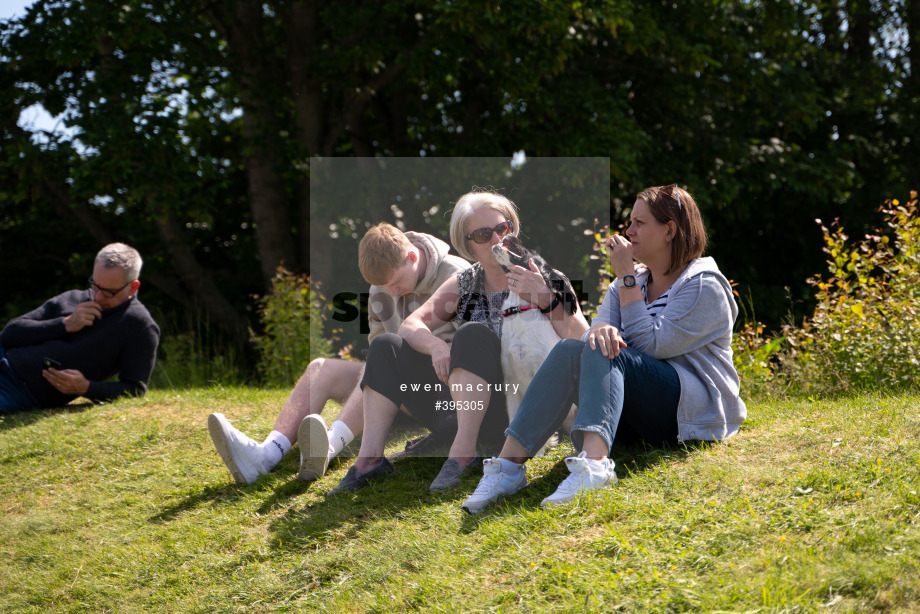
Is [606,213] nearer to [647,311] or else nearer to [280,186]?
[647,311]

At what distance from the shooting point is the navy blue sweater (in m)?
5.48

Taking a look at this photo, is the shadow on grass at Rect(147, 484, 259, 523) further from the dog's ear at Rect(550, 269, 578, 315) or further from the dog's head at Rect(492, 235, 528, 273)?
the dog's ear at Rect(550, 269, 578, 315)

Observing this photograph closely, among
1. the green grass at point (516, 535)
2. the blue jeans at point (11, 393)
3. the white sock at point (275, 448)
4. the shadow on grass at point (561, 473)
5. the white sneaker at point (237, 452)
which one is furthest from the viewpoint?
the blue jeans at point (11, 393)

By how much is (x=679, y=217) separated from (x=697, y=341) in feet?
1.78

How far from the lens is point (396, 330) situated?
4.07m

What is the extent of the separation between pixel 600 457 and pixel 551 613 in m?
0.80

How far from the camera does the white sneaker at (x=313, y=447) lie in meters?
3.66

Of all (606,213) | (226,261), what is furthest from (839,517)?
(226,261)

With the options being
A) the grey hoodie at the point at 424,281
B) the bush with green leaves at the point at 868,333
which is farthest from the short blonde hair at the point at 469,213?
the bush with green leaves at the point at 868,333

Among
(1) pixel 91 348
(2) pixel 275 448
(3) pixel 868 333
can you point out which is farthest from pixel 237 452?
(3) pixel 868 333

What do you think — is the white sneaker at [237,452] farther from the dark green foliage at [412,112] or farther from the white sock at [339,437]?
the dark green foliage at [412,112]

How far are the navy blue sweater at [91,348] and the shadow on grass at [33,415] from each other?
0.26ft

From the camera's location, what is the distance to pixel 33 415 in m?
5.52

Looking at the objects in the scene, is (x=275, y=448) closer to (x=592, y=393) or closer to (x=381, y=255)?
(x=381, y=255)
